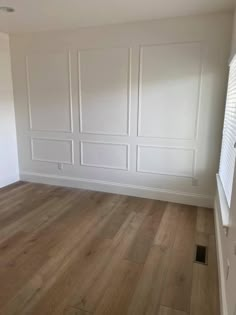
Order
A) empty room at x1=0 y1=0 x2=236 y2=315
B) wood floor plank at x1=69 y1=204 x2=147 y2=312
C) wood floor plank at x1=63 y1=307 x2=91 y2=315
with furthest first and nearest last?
empty room at x1=0 y1=0 x2=236 y2=315
wood floor plank at x1=69 y1=204 x2=147 y2=312
wood floor plank at x1=63 y1=307 x2=91 y2=315

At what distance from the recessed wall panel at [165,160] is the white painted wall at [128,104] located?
1 cm

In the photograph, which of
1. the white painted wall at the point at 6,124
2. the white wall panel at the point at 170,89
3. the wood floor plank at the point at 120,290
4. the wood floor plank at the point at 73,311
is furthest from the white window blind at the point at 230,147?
the white painted wall at the point at 6,124

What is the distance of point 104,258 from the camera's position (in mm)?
2301

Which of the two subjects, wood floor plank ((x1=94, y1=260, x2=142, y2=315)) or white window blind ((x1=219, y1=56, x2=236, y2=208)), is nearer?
wood floor plank ((x1=94, y1=260, x2=142, y2=315))

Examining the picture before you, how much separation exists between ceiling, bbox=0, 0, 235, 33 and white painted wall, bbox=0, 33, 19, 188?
0.60m

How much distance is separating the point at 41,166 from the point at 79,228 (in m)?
1.84

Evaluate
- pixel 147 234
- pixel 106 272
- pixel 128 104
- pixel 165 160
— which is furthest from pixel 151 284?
pixel 128 104

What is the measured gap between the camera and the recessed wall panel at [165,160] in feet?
11.2

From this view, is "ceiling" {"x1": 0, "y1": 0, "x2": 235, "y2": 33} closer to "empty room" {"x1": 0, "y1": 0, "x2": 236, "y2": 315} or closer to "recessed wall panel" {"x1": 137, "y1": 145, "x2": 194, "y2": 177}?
"empty room" {"x1": 0, "y1": 0, "x2": 236, "y2": 315}

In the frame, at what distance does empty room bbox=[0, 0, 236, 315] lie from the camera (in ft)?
6.46

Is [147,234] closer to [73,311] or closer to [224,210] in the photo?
[224,210]

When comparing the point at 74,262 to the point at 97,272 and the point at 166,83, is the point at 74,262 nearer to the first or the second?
the point at 97,272

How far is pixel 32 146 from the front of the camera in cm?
427

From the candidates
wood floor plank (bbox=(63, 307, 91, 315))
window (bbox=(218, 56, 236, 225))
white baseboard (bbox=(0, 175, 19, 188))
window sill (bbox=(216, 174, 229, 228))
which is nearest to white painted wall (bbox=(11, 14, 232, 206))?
white baseboard (bbox=(0, 175, 19, 188))
